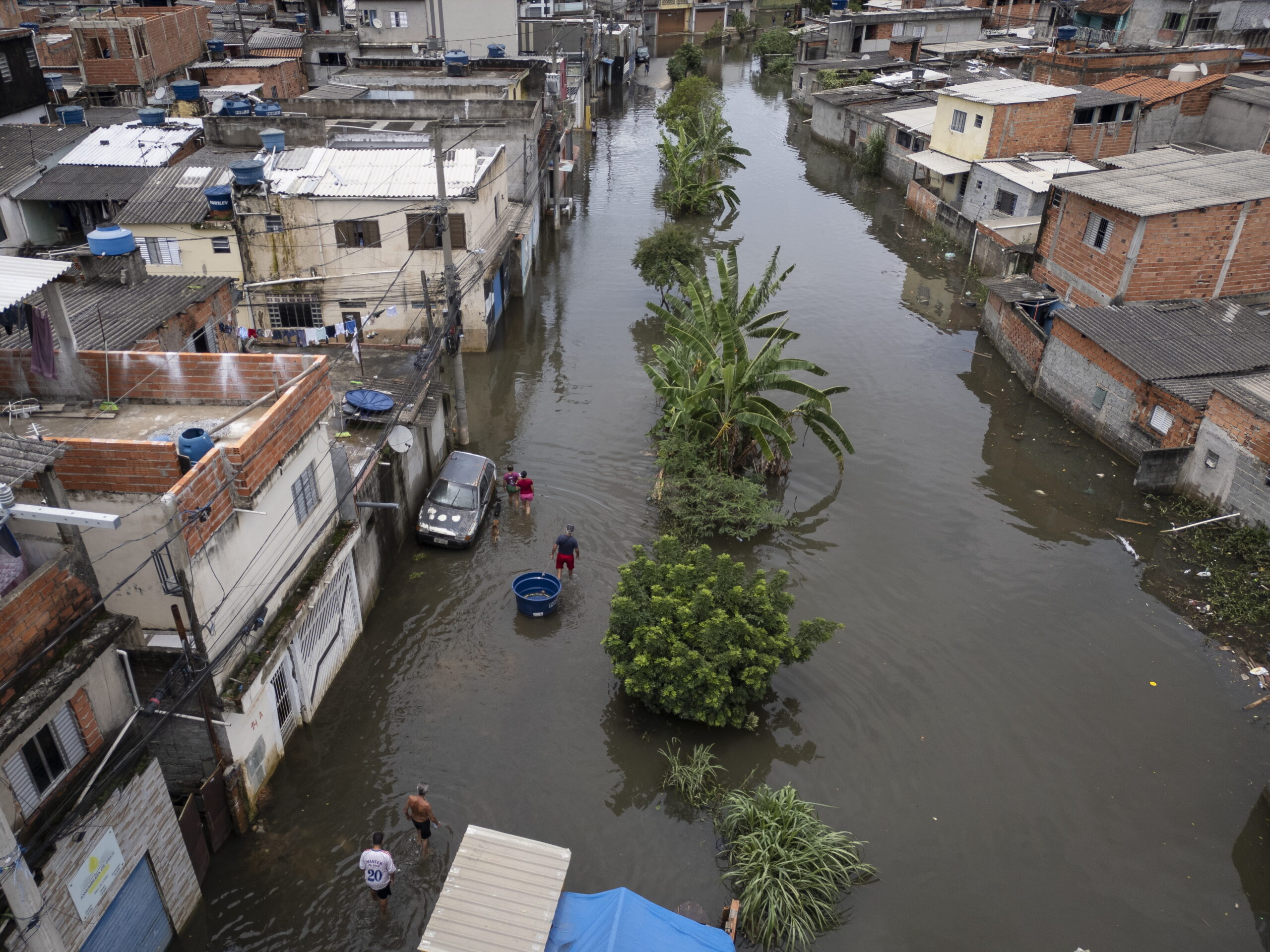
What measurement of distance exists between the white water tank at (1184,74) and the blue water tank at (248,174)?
40.0 meters

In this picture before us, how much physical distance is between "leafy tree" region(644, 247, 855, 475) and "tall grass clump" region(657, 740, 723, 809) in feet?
24.7

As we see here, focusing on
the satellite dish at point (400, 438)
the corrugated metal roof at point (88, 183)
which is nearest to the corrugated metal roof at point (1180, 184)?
the satellite dish at point (400, 438)

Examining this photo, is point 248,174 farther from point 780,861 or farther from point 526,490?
point 780,861

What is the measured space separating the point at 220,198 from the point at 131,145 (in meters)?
10.9

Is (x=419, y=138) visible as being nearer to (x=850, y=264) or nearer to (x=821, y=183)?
(x=850, y=264)

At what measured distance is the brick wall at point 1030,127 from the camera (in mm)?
36219

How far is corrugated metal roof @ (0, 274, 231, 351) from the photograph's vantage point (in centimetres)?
1420

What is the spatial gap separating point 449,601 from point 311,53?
152 feet

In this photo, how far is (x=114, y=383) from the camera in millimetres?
12906

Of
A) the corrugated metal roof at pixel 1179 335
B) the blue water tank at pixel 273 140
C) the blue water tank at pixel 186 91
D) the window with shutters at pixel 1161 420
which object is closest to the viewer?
the window with shutters at pixel 1161 420

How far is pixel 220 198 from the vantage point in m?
22.8

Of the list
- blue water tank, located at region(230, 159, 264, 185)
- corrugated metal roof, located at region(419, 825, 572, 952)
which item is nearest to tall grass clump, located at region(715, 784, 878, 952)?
corrugated metal roof, located at region(419, 825, 572, 952)

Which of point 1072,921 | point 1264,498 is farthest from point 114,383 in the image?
point 1264,498

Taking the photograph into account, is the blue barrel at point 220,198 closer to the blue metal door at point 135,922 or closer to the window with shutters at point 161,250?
the window with shutters at point 161,250
